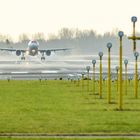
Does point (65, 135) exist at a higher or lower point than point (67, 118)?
lower

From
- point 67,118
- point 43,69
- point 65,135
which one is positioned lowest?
point 65,135

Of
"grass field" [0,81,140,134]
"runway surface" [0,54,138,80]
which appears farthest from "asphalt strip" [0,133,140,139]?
"runway surface" [0,54,138,80]

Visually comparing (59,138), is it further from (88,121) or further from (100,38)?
(100,38)

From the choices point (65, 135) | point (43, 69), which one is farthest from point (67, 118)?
point (43, 69)

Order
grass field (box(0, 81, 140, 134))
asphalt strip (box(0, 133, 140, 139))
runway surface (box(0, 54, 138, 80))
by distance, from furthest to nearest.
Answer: runway surface (box(0, 54, 138, 80))
grass field (box(0, 81, 140, 134))
asphalt strip (box(0, 133, 140, 139))

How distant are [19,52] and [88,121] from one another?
407 feet

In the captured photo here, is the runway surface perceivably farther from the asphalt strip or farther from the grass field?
the asphalt strip

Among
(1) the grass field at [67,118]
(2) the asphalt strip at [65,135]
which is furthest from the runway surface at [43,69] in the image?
(2) the asphalt strip at [65,135]

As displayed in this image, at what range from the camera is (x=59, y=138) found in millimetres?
19875

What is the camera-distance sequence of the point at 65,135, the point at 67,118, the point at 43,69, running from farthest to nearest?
the point at 43,69 < the point at 67,118 < the point at 65,135

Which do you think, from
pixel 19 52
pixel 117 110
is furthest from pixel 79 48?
pixel 117 110

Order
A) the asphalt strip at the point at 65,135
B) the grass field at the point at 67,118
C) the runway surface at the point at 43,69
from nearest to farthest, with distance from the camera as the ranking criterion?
the asphalt strip at the point at 65,135 < the grass field at the point at 67,118 < the runway surface at the point at 43,69

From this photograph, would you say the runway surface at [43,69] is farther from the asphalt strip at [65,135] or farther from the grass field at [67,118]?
the asphalt strip at [65,135]

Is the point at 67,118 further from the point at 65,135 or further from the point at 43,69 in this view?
the point at 43,69
